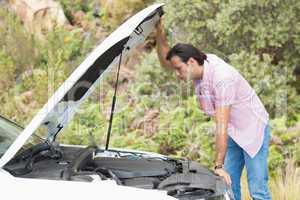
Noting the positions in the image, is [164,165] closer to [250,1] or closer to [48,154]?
[48,154]

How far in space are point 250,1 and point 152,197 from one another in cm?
519

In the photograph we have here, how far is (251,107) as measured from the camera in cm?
431

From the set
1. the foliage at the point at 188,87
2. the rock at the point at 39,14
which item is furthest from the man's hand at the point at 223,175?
the rock at the point at 39,14

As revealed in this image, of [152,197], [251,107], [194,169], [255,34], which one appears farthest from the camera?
[255,34]

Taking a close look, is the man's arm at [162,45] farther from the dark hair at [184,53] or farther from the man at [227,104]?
the dark hair at [184,53]

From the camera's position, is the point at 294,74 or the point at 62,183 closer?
the point at 62,183

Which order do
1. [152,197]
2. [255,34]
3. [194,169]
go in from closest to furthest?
[152,197] → [194,169] → [255,34]

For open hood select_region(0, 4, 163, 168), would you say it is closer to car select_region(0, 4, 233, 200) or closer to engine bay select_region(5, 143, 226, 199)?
car select_region(0, 4, 233, 200)

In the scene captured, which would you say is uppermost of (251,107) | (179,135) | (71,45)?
(71,45)

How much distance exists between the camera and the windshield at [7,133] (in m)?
3.85

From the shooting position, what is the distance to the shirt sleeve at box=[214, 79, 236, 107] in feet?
13.3

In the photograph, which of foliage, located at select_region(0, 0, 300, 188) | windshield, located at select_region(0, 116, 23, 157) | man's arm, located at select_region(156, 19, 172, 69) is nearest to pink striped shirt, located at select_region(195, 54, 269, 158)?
man's arm, located at select_region(156, 19, 172, 69)

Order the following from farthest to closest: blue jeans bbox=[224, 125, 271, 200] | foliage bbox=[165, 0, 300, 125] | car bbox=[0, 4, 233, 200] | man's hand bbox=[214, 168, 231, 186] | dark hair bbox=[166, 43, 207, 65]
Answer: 1. foliage bbox=[165, 0, 300, 125]
2. blue jeans bbox=[224, 125, 271, 200]
3. dark hair bbox=[166, 43, 207, 65]
4. man's hand bbox=[214, 168, 231, 186]
5. car bbox=[0, 4, 233, 200]

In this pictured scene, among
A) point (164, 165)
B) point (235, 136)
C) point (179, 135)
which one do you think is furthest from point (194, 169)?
point (179, 135)
